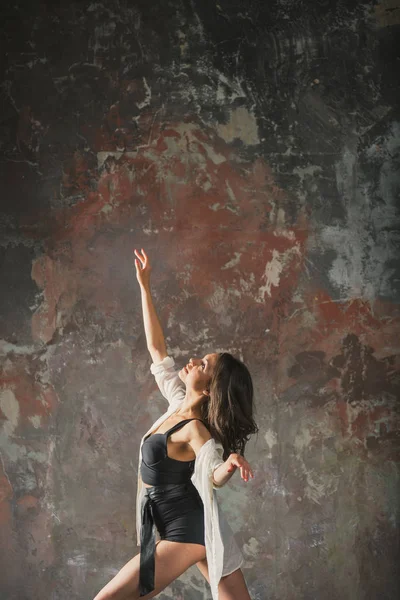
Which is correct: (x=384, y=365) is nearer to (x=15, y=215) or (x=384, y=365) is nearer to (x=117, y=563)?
(x=117, y=563)

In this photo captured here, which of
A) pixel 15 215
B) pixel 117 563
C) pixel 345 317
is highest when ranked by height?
pixel 15 215

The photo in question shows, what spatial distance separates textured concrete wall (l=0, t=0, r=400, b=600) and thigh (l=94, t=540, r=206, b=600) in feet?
3.88

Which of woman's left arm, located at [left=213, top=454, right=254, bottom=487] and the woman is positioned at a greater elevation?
woman's left arm, located at [left=213, top=454, right=254, bottom=487]

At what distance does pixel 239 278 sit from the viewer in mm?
4199

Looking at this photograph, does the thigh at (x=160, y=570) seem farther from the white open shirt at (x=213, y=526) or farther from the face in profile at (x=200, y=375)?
the face in profile at (x=200, y=375)

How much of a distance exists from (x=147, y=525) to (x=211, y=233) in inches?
74.0

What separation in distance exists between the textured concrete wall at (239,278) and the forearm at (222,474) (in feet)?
4.79

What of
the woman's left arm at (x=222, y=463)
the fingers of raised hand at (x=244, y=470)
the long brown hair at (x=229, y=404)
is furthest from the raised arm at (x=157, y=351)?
the fingers of raised hand at (x=244, y=470)

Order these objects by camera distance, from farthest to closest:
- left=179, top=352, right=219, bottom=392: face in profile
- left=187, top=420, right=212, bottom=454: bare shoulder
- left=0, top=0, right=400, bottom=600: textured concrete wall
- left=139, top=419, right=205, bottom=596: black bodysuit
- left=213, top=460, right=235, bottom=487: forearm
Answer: left=0, top=0, right=400, bottom=600: textured concrete wall → left=179, top=352, right=219, bottom=392: face in profile → left=139, top=419, right=205, bottom=596: black bodysuit → left=187, top=420, right=212, bottom=454: bare shoulder → left=213, top=460, right=235, bottom=487: forearm

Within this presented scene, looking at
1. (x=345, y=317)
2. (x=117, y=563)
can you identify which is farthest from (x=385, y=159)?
(x=117, y=563)

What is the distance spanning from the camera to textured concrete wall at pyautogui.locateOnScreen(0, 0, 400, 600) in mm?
4180

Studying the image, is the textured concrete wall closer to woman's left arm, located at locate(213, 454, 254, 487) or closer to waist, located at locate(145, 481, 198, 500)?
waist, located at locate(145, 481, 198, 500)

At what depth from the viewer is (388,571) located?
419 centimetres

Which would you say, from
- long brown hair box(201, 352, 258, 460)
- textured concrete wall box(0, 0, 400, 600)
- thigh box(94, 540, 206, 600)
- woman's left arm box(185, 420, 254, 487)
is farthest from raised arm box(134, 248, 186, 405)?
thigh box(94, 540, 206, 600)
